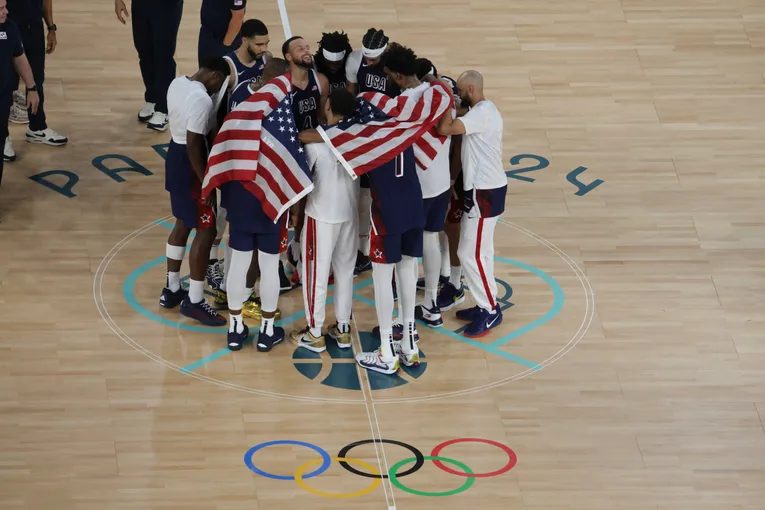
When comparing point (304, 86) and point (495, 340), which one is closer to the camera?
point (304, 86)

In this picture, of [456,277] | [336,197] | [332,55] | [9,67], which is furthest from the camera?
[9,67]

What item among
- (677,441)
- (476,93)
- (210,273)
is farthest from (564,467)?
(210,273)

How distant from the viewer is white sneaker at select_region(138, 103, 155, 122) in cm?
960

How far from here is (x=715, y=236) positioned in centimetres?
859

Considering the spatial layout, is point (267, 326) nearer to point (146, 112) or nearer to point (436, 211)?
point (436, 211)

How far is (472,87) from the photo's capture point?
6.99 metres

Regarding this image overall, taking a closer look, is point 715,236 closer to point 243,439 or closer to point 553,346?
point 553,346

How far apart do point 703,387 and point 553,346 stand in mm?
911

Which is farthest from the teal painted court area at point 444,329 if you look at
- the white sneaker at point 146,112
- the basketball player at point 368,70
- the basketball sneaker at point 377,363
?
the white sneaker at point 146,112

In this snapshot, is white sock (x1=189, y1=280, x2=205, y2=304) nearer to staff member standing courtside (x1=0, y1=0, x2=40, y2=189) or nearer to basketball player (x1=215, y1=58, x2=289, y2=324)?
basketball player (x1=215, y1=58, x2=289, y2=324)

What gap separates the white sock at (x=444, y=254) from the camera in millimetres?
7850

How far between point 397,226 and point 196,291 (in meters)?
1.45

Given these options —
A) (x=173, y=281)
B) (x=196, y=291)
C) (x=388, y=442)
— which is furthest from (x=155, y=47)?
(x=388, y=442)

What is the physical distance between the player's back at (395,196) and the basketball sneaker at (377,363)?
0.79 meters
